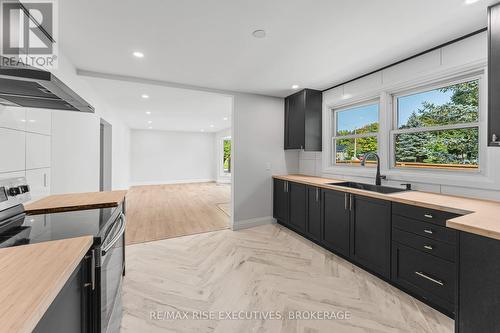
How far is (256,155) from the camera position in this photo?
395cm

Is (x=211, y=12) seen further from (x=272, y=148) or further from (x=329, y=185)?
(x=272, y=148)

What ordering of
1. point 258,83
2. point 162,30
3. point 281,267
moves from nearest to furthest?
point 162,30, point 281,267, point 258,83

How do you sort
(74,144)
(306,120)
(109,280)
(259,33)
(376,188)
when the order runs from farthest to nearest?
(306,120)
(376,188)
(74,144)
(259,33)
(109,280)

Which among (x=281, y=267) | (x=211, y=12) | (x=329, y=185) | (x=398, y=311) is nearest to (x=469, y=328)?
(x=398, y=311)

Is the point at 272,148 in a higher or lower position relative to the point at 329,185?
higher

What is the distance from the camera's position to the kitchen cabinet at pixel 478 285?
3.73 feet

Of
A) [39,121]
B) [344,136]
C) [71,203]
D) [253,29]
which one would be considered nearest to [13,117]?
[39,121]

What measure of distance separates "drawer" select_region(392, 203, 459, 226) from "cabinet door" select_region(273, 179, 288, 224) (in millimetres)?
1859

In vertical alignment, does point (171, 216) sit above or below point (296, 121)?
below

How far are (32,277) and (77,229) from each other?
55 cm

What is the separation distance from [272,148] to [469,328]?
325 centimetres

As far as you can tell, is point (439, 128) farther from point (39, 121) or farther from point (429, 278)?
point (39, 121)

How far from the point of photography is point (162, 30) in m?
1.97

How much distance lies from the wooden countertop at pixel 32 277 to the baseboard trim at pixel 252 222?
2853 millimetres
